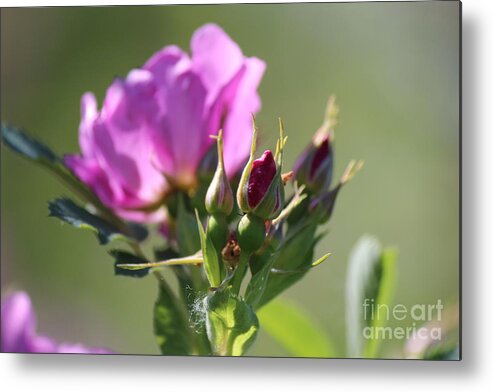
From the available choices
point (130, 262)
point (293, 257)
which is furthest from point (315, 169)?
point (130, 262)

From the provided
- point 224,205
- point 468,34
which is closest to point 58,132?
point 224,205

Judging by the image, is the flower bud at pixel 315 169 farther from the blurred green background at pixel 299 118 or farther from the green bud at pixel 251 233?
the blurred green background at pixel 299 118

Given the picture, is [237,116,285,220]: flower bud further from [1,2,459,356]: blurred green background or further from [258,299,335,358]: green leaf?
[1,2,459,356]: blurred green background

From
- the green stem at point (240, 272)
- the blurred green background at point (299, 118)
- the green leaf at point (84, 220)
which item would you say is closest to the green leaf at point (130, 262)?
the green leaf at point (84, 220)

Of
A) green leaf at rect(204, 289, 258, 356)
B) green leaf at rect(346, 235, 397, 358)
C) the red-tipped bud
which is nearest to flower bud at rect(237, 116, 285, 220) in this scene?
the red-tipped bud

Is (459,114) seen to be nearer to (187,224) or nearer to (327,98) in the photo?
(327,98)

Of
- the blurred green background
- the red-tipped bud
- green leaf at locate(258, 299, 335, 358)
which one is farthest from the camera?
the blurred green background

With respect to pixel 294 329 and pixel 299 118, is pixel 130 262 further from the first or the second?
pixel 299 118
